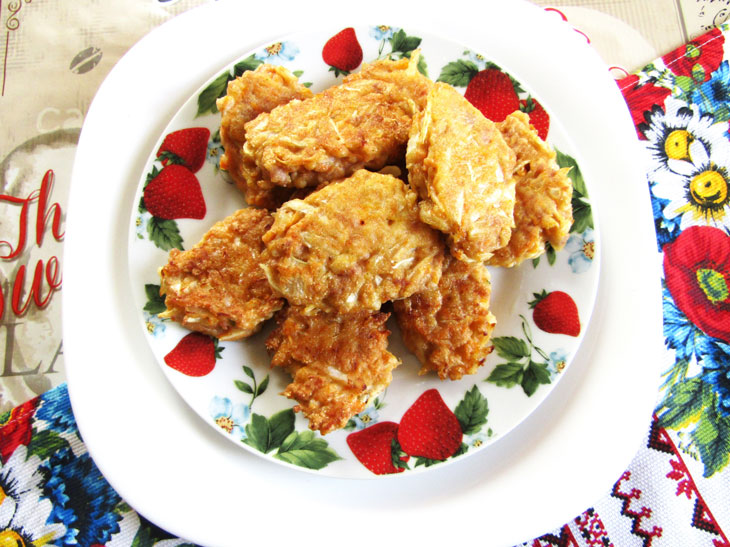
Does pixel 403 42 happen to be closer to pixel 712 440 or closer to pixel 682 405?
pixel 682 405

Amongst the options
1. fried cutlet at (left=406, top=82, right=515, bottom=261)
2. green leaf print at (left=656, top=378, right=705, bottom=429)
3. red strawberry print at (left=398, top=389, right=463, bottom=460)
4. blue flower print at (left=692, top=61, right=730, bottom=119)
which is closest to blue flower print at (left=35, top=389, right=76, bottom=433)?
red strawberry print at (left=398, top=389, right=463, bottom=460)

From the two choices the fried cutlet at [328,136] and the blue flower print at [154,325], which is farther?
the blue flower print at [154,325]

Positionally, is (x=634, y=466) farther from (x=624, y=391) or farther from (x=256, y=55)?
(x=256, y=55)

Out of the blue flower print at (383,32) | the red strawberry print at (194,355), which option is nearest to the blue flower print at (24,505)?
the red strawberry print at (194,355)

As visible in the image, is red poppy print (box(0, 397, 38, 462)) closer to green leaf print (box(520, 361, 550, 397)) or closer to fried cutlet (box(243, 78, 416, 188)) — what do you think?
fried cutlet (box(243, 78, 416, 188))

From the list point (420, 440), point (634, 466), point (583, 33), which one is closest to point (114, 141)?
point (420, 440)

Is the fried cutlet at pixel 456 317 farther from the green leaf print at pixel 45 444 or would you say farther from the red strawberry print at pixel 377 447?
the green leaf print at pixel 45 444
